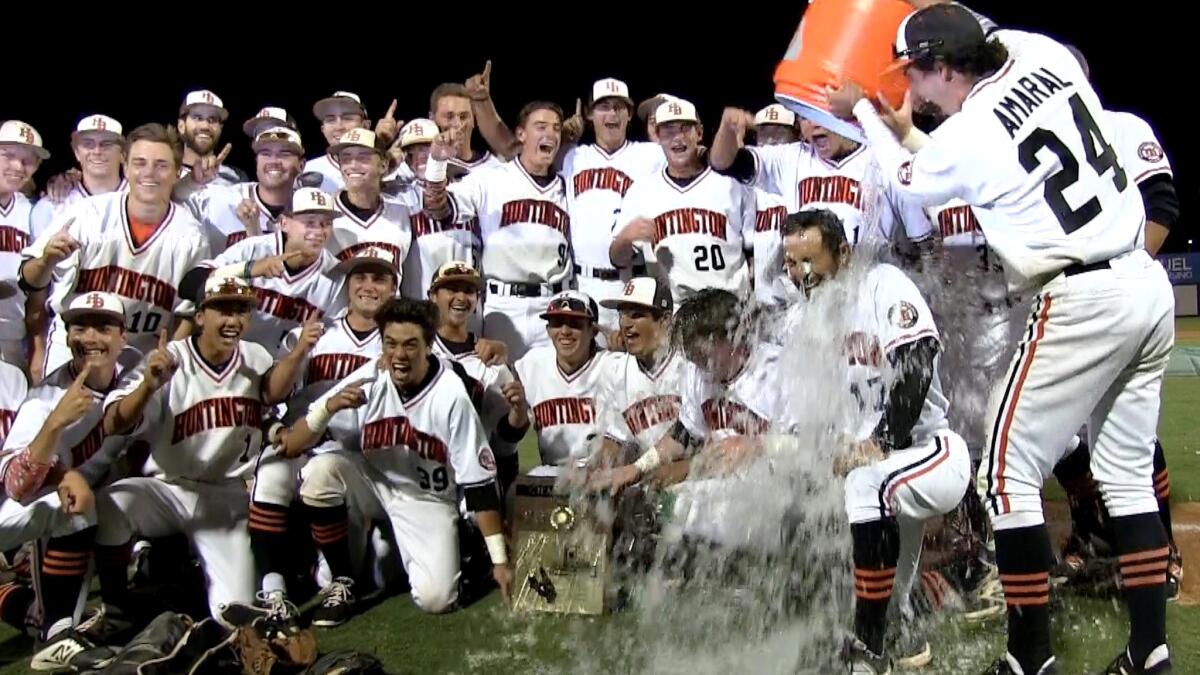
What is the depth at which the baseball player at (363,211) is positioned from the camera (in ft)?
17.6

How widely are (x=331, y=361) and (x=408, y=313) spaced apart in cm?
76

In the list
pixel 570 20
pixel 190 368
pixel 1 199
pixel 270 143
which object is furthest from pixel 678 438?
pixel 570 20

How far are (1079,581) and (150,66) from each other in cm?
1309


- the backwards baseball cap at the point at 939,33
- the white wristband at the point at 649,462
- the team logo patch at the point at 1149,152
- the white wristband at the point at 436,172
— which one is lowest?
the white wristband at the point at 649,462

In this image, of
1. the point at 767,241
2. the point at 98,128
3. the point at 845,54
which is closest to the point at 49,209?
the point at 98,128

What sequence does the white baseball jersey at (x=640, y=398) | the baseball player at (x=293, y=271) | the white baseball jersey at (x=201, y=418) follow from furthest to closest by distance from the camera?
the baseball player at (x=293, y=271) → the white baseball jersey at (x=640, y=398) → the white baseball jersey at (x=201, y=418)

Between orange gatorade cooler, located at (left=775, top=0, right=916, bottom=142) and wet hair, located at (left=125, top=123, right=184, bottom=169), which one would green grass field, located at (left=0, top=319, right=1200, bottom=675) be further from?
wet hair, located at (left=125, top=123, right=184, bottom=169)

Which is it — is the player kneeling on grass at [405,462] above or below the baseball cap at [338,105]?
below

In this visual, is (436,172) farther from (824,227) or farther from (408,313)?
(824,227)

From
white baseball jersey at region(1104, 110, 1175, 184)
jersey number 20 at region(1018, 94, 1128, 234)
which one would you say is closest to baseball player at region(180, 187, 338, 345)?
jersey number 20 at region(1018, 94, 1128, 234)

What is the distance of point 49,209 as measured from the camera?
566 cm

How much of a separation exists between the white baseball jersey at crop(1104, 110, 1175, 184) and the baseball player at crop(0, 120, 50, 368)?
478cm

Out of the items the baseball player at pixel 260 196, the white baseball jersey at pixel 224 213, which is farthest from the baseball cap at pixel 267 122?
the white baseball jersey at pixel 224 213

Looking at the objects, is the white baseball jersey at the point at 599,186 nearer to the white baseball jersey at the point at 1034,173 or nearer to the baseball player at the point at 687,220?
the baseball player at the point at 687,220
